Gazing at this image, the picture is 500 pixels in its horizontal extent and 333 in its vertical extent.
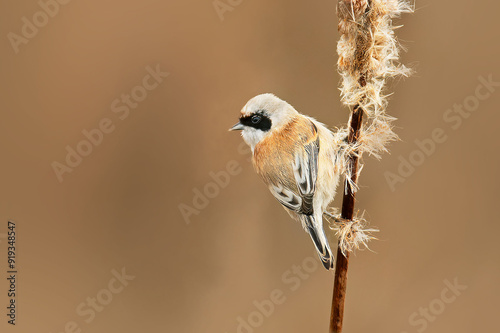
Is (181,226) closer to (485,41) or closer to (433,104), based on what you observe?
(433,104)

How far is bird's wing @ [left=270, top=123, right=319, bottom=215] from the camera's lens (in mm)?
1057

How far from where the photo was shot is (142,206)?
2.07m

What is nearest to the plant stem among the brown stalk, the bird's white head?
the brown stalk

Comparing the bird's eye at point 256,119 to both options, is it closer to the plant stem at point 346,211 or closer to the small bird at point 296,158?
the small bird at point 296,158

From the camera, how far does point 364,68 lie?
0.95 meters

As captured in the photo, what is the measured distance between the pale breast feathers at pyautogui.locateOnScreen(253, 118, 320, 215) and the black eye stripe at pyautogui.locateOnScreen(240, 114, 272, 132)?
3 cm

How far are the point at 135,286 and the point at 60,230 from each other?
1.53 feet

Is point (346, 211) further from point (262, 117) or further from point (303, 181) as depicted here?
point (262, 117)

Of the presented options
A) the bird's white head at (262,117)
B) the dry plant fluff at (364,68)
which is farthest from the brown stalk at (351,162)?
the bird's white head at (262,117)

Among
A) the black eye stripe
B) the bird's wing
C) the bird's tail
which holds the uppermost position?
the black eye stripe

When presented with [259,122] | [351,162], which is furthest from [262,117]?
[351,162]

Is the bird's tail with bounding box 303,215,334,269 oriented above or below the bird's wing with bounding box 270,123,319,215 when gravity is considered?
below

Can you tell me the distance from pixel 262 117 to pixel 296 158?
0.14 m

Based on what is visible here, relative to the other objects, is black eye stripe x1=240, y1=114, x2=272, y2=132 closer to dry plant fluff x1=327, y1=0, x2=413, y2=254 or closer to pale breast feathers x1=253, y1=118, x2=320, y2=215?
pale breast feathers x1=253, y1=118, x2=320, y2=215
